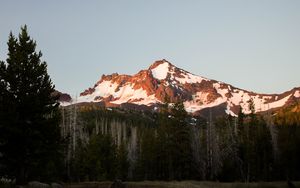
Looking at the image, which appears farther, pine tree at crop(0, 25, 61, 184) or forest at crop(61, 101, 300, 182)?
forest at crop(61, 101, 300, 182)

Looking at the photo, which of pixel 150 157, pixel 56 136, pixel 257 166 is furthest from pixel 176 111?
pixel 56 136

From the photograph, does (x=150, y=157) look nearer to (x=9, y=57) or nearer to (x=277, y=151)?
(x=277, y=151)

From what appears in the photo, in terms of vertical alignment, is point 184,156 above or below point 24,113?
below

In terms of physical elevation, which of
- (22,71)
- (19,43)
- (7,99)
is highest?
(19,43)

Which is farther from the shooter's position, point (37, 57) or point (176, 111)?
point (176, 111)

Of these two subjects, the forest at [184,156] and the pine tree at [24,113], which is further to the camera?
the forest at [184,156]

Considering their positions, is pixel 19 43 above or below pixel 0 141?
above

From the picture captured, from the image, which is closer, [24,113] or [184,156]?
[24,113]

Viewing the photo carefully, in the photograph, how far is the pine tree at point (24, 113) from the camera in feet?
107

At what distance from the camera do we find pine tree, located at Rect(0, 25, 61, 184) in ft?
107

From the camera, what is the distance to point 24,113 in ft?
110

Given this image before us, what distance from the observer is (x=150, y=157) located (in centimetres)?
7975

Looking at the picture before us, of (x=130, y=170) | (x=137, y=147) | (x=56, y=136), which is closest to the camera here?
(x=56, y=136)

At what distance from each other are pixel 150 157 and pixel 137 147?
30674mm
